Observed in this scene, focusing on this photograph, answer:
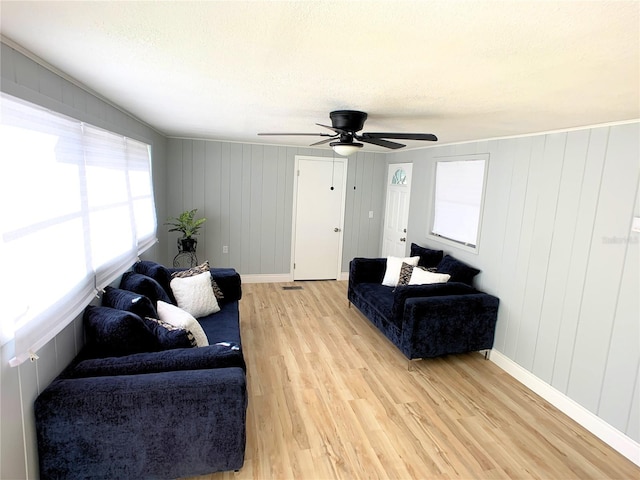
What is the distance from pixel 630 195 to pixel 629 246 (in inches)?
13.6

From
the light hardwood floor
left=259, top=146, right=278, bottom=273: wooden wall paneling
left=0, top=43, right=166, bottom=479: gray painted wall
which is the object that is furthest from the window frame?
left=0, top=43, right=166, bottom=479: gray painted wall

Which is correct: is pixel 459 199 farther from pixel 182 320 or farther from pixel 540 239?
pixel 182 320

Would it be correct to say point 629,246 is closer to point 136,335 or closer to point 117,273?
point 136,335

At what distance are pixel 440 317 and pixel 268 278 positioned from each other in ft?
10.6

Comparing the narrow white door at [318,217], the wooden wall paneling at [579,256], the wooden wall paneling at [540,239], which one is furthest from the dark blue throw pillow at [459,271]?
the narrow white door at [318,217]

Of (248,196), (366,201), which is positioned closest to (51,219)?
(248,196)

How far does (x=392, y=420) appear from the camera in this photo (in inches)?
106

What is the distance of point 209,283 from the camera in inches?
135

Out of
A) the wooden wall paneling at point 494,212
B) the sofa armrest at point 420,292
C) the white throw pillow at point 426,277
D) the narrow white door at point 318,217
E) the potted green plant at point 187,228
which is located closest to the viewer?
the sofa armrest at point 420,292

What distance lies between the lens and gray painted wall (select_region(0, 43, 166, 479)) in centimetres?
154

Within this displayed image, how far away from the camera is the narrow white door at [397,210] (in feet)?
17.9

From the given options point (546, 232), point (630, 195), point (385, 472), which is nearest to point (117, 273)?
point (385, 472)

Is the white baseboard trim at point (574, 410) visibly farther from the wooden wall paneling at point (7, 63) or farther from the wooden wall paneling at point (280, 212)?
the wooden wall paneling at point (7, 63)

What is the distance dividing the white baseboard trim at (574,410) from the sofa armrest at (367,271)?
1.58 m
